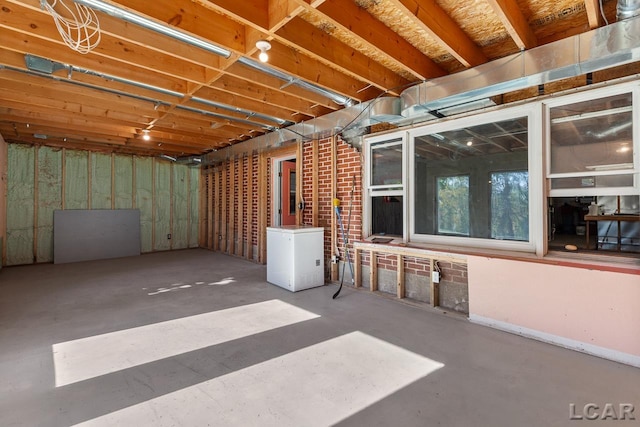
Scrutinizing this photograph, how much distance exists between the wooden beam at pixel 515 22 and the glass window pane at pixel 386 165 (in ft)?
5.81

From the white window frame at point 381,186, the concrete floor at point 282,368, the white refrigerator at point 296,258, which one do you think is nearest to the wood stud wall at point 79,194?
the concrete floor at point 282,368

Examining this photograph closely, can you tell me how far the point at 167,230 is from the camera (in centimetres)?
811

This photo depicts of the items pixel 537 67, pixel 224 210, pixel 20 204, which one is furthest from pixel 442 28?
pixel 20 204

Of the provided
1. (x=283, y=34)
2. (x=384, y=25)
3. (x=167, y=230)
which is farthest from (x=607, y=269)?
(x=167, y=230)

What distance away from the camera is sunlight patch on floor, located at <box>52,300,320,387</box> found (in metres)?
2.22

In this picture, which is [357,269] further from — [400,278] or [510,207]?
[510,207]

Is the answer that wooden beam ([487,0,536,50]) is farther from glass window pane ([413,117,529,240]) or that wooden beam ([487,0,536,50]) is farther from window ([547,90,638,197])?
glass window pane ([413,117,529,240])

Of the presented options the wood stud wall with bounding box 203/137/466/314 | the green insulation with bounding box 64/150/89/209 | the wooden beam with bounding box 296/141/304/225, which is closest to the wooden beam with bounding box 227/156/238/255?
the wood stud wall with bounding box 203/137/466/314

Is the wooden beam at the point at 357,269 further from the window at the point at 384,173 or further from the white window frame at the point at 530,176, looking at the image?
the white window frame at the point at 530,176

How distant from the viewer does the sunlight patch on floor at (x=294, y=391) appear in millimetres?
1659

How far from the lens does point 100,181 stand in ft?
23.1

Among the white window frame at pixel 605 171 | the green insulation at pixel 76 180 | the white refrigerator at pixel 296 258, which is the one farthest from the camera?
the green insulation at pixel 76 180

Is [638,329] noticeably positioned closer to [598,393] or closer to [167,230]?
[598,393]

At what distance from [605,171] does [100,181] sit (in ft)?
29.7
